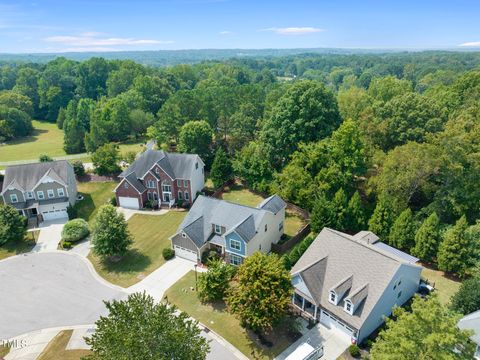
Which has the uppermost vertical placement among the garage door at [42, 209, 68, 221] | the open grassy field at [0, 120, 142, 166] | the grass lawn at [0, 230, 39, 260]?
the open grassy field at [0, 120, 142, 166]

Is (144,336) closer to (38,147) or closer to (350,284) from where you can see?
(350,284)

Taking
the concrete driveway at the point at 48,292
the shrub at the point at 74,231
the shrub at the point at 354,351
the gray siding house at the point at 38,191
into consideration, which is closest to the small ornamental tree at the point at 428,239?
the shrub at the point at 354,351

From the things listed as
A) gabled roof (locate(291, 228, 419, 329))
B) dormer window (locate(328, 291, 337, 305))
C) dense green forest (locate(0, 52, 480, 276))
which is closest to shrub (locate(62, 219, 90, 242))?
dense green forest (locate(0, 52, 480, 276))

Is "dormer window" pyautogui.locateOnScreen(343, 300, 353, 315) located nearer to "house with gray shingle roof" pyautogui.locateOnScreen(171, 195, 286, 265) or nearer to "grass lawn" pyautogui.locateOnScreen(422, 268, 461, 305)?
"grass lawn" pyautogui.locateOnScreen(422, 268, 461, 305)

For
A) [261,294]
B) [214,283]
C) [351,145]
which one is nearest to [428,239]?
[351,145]

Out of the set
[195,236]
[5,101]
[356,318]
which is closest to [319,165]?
[195,236]

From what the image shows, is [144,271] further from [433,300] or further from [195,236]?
[433,300]

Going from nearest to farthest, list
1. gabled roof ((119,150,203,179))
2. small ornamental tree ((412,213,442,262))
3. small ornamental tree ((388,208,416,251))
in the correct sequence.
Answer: small ornamental tree ((412,213,442,262)) < small ornamental tree ((388,208,416,251)) < gabled roof ((119,150,203,179))
